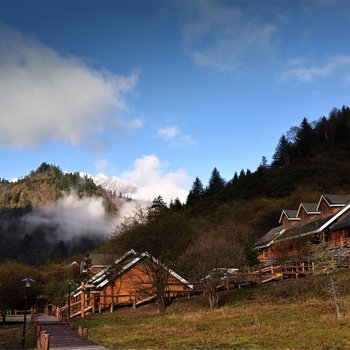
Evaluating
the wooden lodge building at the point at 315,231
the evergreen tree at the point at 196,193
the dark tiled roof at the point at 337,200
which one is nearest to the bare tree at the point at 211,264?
the wooden lodge building at the point at 315,231

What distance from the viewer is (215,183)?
147 m

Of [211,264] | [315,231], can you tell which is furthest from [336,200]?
[211,264]

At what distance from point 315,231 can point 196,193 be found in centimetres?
9884

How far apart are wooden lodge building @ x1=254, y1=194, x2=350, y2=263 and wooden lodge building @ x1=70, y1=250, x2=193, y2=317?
1143 centimetres

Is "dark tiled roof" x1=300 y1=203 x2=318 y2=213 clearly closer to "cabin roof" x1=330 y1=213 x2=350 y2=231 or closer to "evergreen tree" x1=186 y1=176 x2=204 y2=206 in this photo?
"cabin roof" x1=330 y1=213 x2=350 y2=231

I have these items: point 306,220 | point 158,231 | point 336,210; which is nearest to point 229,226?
point 306,220

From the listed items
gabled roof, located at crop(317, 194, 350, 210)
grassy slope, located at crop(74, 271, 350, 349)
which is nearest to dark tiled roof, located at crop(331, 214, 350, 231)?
gabled roof, located at crop(317, 194, 350, 210)

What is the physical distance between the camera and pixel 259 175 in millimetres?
127625

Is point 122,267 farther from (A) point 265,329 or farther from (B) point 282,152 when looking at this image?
(B) point 282,152

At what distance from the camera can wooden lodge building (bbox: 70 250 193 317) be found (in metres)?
38.8

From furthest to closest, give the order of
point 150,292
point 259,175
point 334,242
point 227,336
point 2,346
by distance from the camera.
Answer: point 259,175 < point 334,242 < point 150,292 < point 2,346 < point 227,336

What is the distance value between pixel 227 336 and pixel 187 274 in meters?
17.3

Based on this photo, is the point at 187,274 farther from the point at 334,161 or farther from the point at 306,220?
the point at 334,161

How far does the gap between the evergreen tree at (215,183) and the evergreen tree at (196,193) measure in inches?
120
